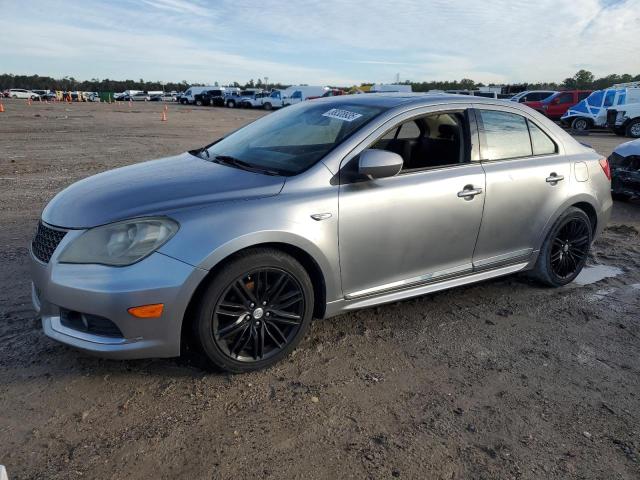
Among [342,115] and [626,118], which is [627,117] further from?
[342,115]

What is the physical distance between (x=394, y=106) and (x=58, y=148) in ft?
39.7

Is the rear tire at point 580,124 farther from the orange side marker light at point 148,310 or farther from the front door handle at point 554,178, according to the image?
the orange side marker light at point 148,310

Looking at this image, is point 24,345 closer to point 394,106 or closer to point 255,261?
point 255,261

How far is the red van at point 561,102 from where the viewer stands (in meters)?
26.8

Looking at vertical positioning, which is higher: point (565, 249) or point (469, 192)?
point (469, 192)

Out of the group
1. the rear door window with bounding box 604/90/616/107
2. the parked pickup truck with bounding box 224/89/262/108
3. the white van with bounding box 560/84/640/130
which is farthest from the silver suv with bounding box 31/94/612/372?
the parked pickup truck with bounding box 224/89/262/108

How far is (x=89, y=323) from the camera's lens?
2.75m

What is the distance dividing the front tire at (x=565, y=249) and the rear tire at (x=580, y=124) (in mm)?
20718

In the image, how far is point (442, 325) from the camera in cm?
380

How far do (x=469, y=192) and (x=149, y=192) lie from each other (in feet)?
7.17

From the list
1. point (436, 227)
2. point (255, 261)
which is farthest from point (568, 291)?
point (255, 261)

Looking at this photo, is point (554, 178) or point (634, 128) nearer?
point (554, 178)

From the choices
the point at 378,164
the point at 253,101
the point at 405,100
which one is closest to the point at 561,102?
the point at 405,100

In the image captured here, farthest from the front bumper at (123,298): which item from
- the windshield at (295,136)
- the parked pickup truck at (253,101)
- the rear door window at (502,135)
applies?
the parked pickup truck at (253,101)
